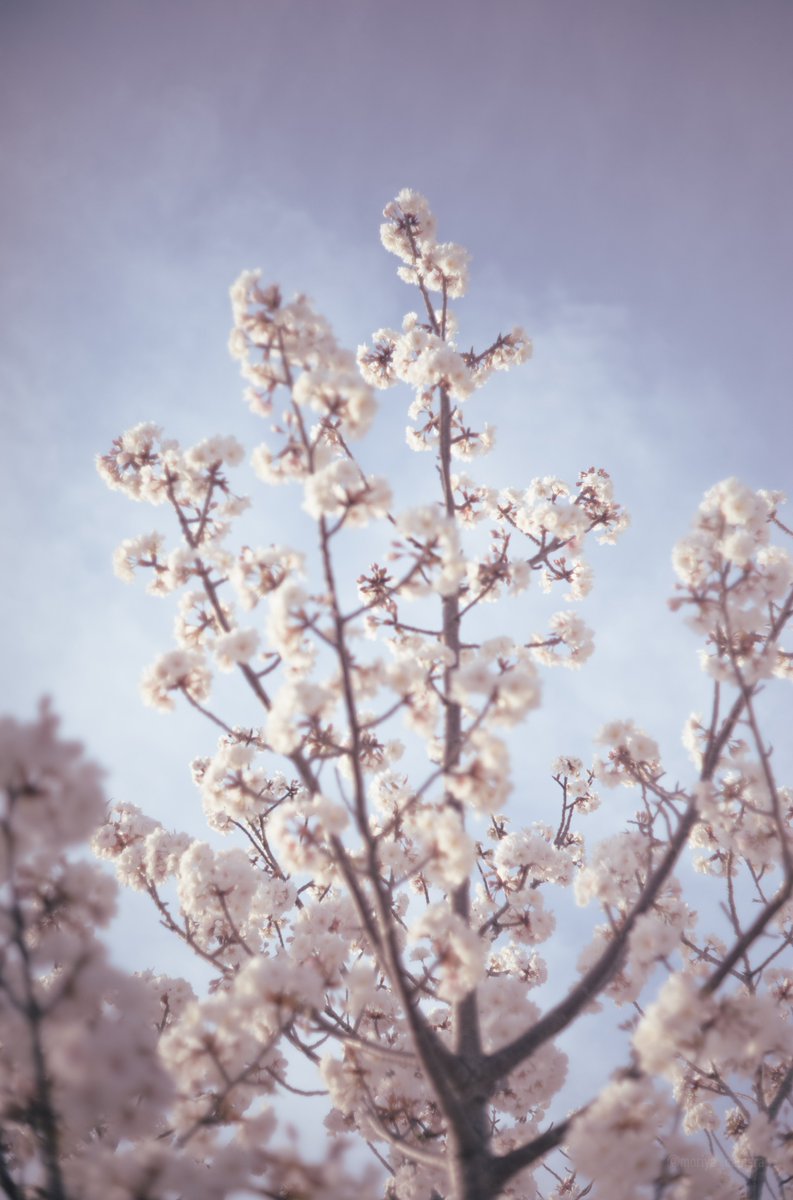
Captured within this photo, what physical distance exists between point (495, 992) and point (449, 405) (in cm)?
714

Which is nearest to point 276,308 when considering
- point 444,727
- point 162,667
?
point 162,667

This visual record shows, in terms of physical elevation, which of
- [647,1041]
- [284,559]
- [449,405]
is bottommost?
[647,1041]

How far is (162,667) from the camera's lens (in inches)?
199

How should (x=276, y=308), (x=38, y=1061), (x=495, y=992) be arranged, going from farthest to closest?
(x=495, y=992)
(x=276, y=308)
(x=38, y=1061)

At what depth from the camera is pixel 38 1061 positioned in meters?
2.84

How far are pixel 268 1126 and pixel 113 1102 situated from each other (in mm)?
2337

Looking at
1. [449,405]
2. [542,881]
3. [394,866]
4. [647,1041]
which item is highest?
[449,405]

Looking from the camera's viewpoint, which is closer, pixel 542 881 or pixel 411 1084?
pixel 411 1084

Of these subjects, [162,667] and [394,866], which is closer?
[162,667]

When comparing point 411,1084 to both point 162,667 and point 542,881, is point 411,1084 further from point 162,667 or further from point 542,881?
point 162,667

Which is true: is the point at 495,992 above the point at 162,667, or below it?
below

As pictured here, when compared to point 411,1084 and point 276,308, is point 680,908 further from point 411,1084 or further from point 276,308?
point 276,308

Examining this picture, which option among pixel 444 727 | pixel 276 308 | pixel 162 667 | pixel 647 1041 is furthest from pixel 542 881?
pixel 276 308

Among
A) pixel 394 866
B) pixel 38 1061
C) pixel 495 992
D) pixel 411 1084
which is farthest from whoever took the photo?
pixel 394 866
